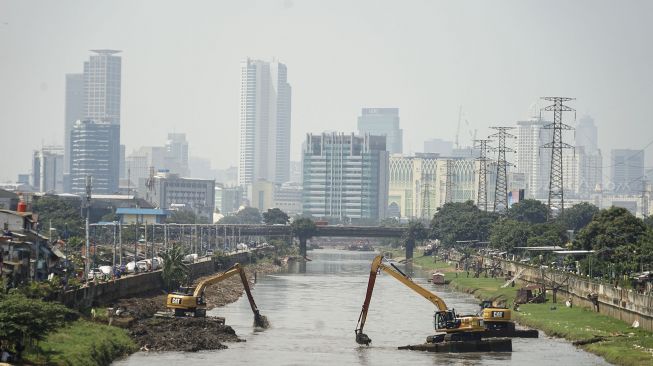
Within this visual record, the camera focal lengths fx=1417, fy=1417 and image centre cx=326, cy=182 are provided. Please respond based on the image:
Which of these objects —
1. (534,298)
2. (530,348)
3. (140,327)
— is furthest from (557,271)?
(140,327)

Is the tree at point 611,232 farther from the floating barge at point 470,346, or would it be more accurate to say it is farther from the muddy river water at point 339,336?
the floating barge at point 470,346

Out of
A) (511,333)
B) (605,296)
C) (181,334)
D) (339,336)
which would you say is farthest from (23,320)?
(605,296)

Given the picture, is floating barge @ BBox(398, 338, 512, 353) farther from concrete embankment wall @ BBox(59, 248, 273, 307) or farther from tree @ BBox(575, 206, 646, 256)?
tree @ BBox(575, 206, 646, 256)

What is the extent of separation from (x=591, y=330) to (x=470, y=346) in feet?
34.9

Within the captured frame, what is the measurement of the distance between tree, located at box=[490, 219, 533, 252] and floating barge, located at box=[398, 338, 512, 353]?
8315cm

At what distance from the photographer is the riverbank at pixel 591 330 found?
77.2 m

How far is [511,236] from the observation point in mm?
173125

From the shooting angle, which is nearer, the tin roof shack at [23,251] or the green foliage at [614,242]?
the tin roof shack at [23,251]

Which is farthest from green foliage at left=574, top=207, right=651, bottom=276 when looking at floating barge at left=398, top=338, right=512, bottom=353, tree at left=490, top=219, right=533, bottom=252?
tree at left=490, top=219, right=533, bottom=252

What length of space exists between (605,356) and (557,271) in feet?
155

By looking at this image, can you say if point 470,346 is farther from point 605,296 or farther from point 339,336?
point 605,296

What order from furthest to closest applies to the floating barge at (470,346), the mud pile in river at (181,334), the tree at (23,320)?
the floating barge at (470,346), the mud pile in river at (181,334), the tree at (23,320)

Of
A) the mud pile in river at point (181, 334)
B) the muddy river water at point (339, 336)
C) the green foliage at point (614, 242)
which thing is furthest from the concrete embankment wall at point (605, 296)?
the mud pile in river at point (181, 334)

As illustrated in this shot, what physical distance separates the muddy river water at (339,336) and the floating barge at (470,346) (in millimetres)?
845
